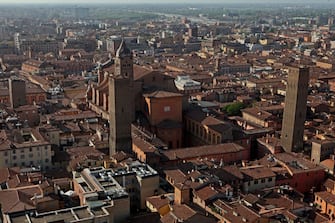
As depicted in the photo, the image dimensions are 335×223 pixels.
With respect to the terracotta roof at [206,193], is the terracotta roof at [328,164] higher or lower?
lower

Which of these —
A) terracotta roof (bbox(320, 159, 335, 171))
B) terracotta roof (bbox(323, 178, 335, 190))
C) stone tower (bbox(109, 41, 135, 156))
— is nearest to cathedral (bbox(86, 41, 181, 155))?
stone tower (bbox(109, 41, 135, 156))

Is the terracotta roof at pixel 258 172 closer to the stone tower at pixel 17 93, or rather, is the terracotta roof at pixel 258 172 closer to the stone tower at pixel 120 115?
the stone tower at pixel 120 115

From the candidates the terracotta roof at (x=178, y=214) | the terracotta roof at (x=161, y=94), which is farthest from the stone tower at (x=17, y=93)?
the terracotta roof at (x=178, y=214)

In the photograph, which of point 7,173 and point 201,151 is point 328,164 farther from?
point 7,173

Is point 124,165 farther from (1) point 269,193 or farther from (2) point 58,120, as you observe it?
(2) point 58,120

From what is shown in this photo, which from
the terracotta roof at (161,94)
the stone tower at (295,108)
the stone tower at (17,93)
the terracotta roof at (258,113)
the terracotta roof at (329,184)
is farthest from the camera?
the stone tower at (17,93)

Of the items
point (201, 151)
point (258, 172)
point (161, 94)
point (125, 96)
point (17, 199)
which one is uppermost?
point (125, 96)

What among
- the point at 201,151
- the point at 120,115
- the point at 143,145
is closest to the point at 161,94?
the point at 120,115

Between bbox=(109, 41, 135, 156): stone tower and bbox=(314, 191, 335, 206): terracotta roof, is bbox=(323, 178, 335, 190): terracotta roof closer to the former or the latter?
bbox=(314, 191, 335, 206): terracotta roof

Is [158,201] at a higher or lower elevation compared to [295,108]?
lower
